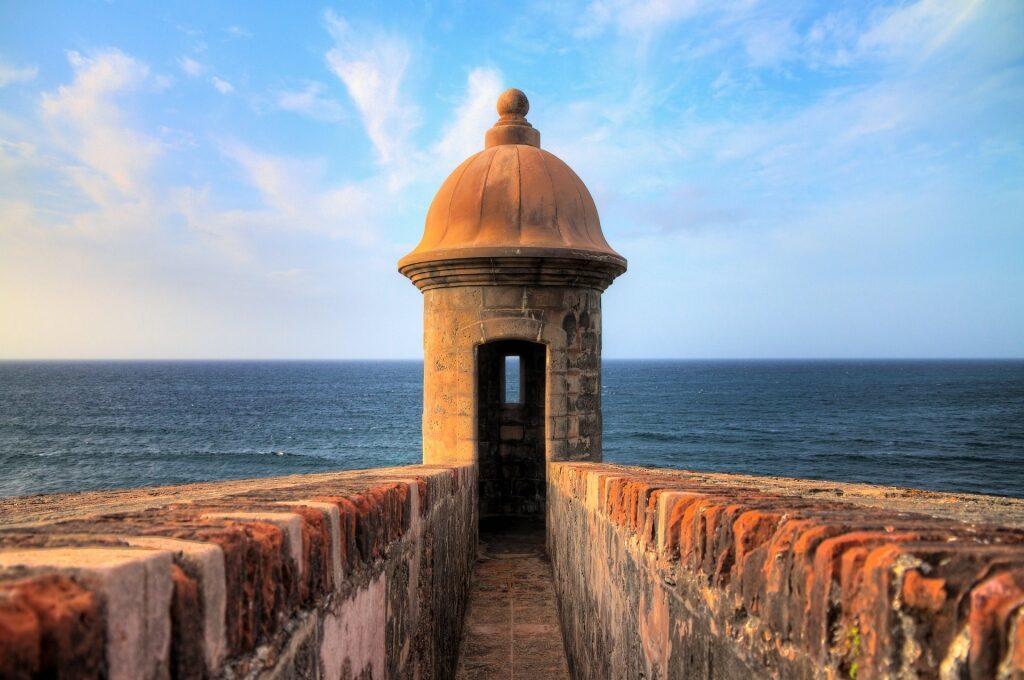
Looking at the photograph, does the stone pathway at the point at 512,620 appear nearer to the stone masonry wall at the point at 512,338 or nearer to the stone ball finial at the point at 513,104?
the stone masonry wall at the point at 512,338

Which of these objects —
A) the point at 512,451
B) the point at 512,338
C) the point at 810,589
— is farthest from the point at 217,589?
the point at 512,451

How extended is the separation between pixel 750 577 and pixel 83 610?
51.7 inches

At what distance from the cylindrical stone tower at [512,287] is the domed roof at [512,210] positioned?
0.05 ft

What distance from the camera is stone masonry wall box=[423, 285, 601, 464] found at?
7.65 m

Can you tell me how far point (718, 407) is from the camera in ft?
226

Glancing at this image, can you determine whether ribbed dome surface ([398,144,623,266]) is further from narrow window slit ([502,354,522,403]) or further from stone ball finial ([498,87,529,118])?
narrow window slit ([502,354,522,403])

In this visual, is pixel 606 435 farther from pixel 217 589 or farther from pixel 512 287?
pixel 217 589

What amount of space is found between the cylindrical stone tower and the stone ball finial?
0.51 metres

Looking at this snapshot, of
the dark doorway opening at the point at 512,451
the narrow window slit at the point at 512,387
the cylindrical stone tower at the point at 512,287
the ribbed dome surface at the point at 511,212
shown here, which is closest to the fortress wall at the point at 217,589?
the cylindrical stone tower at the point at 512,287

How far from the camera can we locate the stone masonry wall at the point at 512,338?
7652mm

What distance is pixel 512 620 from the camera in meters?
5.98

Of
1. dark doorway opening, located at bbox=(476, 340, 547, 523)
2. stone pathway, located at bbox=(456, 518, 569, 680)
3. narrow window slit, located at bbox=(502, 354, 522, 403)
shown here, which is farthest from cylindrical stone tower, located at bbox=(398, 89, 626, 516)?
dark doorway opening, located at bbox=(476, 340, 547, 523)

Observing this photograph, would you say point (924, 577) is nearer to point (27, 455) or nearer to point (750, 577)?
point (750, 577)

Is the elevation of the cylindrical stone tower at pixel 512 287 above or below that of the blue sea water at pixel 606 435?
above
